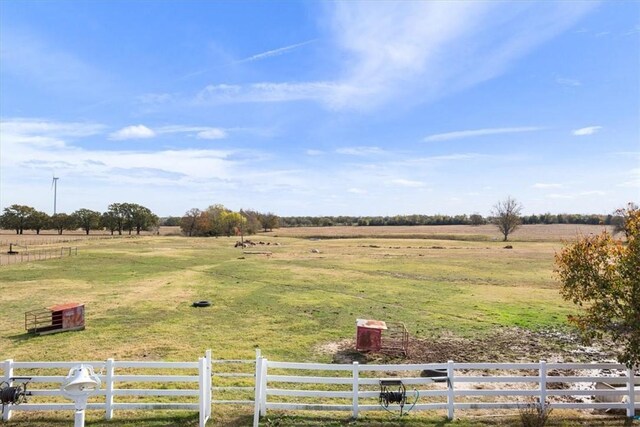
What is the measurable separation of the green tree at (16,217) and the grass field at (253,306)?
356 feet

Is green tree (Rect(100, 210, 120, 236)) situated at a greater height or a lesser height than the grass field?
greater

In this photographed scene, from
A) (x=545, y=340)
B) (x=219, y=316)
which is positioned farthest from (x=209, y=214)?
(x=545, y=340)

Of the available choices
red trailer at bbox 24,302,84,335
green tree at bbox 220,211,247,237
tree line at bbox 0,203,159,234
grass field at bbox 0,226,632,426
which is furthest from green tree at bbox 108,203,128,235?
red trailer at bbox 24,302,84,335

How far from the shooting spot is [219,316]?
929 inches

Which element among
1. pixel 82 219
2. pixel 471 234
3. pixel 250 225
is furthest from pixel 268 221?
pixel 471 234

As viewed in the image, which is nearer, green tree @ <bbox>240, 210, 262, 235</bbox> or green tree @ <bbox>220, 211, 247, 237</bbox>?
green tree @ <bbox>220, 211, 247, 237</bbox>

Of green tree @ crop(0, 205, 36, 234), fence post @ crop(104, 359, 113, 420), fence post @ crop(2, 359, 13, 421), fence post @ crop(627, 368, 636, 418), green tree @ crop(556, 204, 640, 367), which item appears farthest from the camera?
green tree @ crop(0, 205, 36, 234)

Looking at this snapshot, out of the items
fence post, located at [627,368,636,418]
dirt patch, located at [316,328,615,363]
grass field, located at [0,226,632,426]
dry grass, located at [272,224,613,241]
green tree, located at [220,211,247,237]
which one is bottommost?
dirt patch, located at [316,328,615,363]

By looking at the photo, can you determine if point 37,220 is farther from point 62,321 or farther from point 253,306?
point 253,306

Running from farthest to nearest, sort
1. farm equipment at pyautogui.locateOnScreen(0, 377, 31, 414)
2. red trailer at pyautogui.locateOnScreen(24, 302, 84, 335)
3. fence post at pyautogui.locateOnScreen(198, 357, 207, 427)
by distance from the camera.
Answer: red trailer at pyautogui.locateOnScreen(24, 302, 84, 335) < farm equipment at pyautogui.locateOnScreen(0, 377, 31, 414) < fence post at pyautogui.locateOnScreen(198, 357, 207, 427)

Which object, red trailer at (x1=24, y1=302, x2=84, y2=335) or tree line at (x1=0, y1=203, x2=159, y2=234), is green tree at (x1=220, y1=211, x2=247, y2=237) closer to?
tree line at (x1=0, y1=203, x2=159, y2=234)

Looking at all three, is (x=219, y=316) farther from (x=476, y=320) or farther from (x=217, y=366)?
(x=476, y=320)

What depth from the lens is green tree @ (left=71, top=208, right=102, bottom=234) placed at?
140125 millimetres

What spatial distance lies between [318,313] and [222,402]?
13924 millimetres
